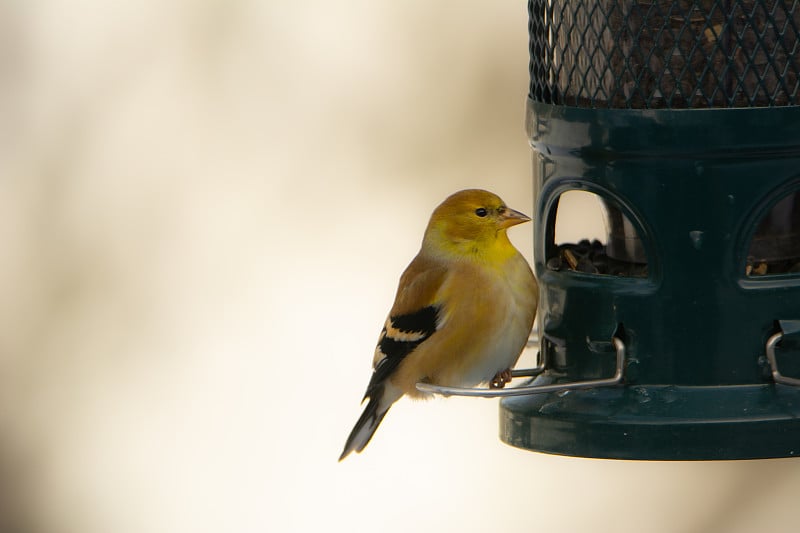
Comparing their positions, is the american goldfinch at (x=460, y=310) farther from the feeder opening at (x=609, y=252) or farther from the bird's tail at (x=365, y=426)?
the feeder opening at (x=609, y=252)

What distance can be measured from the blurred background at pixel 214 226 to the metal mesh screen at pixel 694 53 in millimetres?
3812

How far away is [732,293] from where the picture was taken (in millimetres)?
4461

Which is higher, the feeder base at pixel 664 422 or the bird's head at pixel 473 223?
the bird's head at pixel 473 223

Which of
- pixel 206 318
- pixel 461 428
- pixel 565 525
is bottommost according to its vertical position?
pixel 565 525

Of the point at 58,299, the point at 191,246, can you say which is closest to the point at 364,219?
the point at 191,246

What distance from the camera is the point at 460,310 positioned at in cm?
508

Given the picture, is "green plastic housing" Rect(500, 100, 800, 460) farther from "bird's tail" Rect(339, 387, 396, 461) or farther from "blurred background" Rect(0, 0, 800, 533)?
"blurred background" Rect(0, 0, 800, 533)

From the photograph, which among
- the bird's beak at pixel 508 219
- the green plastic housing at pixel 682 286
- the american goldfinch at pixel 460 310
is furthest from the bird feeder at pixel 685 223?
the bird's beak at pixel 508 219

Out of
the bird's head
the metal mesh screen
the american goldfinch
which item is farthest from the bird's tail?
the metal mesh screen

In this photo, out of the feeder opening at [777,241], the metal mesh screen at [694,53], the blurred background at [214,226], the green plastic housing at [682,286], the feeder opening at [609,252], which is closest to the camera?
the green plastic housing at [682,286]

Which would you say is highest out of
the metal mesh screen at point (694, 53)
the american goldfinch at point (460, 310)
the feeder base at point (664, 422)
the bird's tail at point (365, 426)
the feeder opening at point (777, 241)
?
the metal mesh screen at point (694, 53)

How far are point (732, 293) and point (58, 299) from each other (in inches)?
210

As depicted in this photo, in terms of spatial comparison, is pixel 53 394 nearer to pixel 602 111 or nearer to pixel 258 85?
pixel 258 85

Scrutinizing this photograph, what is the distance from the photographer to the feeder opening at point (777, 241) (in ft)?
15.3
